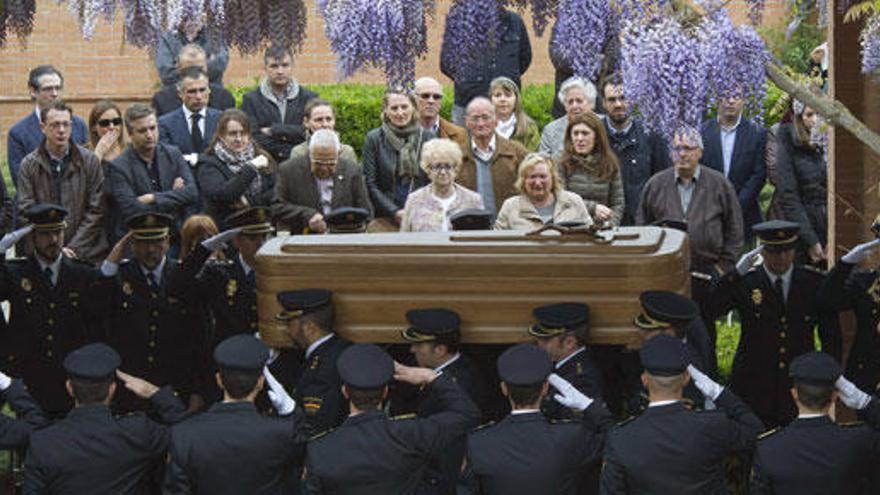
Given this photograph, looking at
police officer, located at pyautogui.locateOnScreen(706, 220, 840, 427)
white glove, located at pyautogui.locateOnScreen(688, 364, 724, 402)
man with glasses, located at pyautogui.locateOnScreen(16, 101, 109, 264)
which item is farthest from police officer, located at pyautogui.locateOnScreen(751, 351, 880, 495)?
man with glasses, located at pyautogui.locateOnScreen(16, 101, 109, 264)

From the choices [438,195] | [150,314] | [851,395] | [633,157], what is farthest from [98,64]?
[851,395]

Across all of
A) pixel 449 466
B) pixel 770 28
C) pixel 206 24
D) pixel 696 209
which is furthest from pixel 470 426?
pixel 770 28

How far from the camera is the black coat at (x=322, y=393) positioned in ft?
26.5

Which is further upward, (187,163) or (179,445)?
(187,163)

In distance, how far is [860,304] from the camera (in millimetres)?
9031

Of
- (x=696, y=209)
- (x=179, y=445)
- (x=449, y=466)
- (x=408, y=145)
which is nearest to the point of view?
(x=179, y=445)

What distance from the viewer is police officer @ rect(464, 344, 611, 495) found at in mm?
7227

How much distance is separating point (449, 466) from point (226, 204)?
136 inches

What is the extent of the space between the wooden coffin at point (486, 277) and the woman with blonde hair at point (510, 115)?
3.25m

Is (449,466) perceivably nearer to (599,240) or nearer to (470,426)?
(470,426)

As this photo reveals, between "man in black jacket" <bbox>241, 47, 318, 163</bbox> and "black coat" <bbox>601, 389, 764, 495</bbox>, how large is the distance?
5223mm

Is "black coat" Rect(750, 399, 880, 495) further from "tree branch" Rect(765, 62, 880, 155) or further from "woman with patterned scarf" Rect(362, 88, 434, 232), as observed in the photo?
"woman with patterned scarf" Rect(362, 88, 434, 232)

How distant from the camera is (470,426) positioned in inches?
304

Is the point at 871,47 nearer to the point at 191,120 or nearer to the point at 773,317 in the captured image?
the point at 773,317
